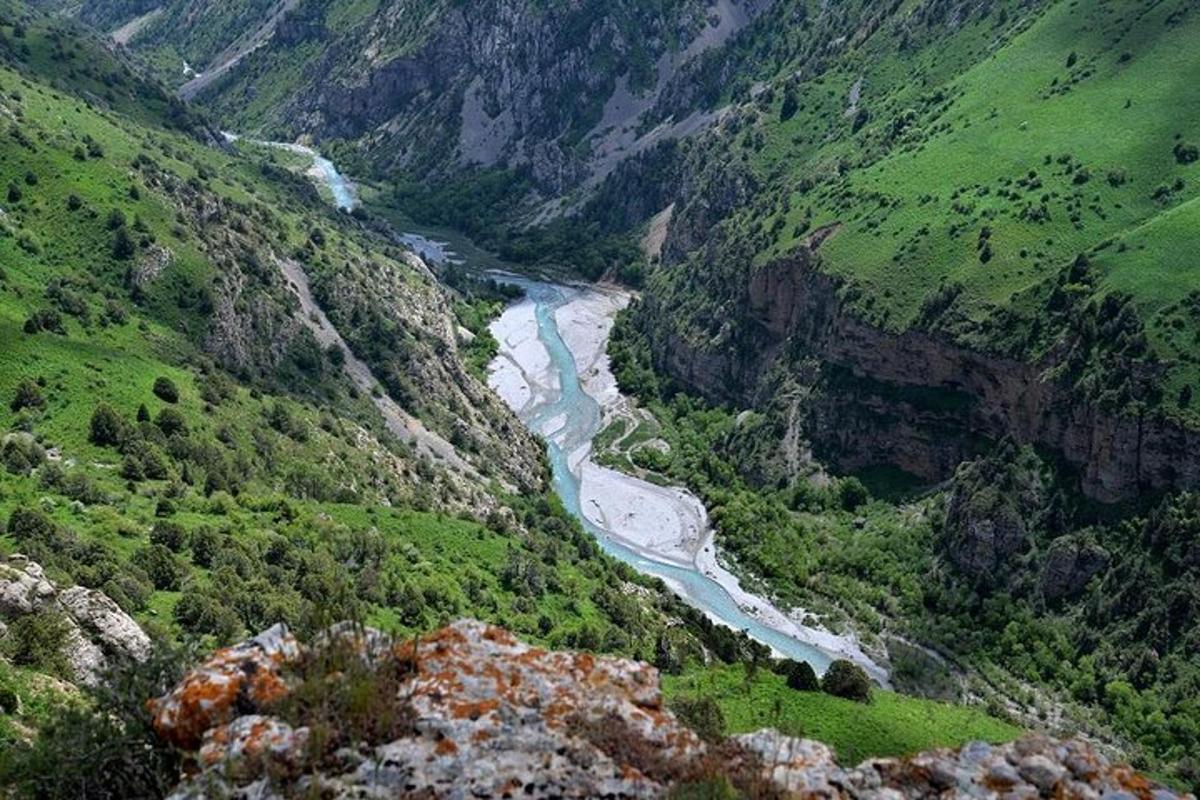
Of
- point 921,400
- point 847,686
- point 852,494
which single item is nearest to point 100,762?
point 847,686

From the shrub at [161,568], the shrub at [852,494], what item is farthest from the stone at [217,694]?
the shrub at [852,494]

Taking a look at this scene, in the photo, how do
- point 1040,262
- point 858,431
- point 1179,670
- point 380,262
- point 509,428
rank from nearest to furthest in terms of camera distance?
1. point 1179,670
2. point 1040,262
3. point 858,431
4. point 509,428
5. point 380,262

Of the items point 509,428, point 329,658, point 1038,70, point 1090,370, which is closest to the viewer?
point 329,658

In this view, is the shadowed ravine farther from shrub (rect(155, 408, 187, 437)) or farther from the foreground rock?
the foreground rock

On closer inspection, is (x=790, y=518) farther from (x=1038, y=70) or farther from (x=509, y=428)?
(x=1038, y=70)

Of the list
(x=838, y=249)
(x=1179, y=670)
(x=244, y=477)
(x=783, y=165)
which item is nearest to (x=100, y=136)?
(x=244, y=477)

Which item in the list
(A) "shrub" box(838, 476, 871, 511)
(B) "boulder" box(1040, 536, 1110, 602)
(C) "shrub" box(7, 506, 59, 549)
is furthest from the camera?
(A) "shrub" box(838, 476, 871, 511)

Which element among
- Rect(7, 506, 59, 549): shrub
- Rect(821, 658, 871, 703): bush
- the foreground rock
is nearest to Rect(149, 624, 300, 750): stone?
the foreground rock

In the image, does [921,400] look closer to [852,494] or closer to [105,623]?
[852,494]
